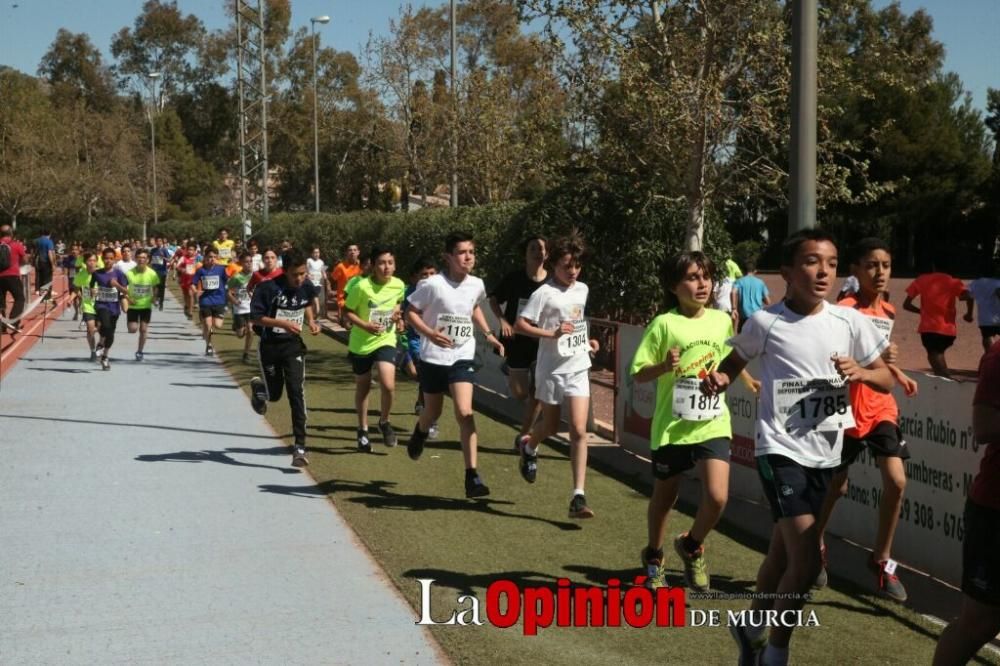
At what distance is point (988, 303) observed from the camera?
15.5 m

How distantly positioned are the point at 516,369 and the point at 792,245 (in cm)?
512

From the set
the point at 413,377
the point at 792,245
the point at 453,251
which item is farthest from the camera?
the point at 413,377

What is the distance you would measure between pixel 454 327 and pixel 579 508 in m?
1.85

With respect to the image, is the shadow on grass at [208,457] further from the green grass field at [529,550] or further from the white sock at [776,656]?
the white sock at [776,656]

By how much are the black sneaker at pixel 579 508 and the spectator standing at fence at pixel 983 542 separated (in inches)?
153

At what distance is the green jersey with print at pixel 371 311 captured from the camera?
36.6 ft

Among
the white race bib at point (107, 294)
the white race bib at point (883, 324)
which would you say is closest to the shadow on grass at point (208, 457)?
the white race bib at point (883, 324)

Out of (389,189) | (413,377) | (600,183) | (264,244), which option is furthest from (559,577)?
(389,189)

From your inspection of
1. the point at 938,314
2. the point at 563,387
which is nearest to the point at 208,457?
the point at 563,387

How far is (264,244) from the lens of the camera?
44.5m

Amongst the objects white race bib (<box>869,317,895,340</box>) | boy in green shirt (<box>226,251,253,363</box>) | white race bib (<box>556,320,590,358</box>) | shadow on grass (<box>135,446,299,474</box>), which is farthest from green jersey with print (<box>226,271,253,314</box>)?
white race bib (<box>869,317,895,340</box>)

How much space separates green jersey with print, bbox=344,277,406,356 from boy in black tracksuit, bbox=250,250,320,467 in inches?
19.3

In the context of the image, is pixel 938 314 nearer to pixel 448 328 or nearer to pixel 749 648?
pixel 448 328

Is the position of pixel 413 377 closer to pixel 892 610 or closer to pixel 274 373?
pixel 274 373
